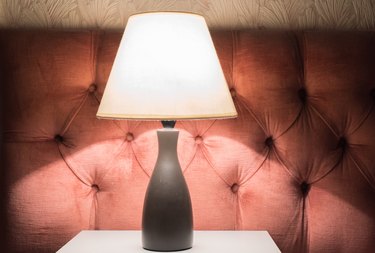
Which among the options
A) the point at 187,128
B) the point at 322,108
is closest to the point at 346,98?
the point at 322,108

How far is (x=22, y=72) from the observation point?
1094 millimetres

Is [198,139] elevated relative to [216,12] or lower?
lower

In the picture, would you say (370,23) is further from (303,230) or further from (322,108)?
(303,230)

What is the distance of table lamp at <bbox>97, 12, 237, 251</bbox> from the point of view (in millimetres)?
835

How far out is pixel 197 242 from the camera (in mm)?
979

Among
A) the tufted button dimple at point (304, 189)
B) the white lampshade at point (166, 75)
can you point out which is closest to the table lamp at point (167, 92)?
the white lampshade at point (166, 75)

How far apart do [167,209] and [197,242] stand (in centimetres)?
12

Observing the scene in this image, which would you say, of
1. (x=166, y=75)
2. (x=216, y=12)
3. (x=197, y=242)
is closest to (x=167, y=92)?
(x=166, y=75)

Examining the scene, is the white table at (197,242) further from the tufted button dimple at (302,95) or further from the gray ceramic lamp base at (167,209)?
the tufted button dimple at (302,95)

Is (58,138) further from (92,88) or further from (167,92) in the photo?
(167,92)

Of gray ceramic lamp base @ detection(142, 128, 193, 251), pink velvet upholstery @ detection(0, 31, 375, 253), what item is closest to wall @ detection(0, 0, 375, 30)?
pink velvet upholstery @ detection(0, 31, 375, 253)

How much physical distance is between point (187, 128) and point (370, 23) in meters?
0.46

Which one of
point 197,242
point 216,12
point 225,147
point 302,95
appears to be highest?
point 216,12

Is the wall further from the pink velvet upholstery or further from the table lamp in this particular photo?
the table lamp
